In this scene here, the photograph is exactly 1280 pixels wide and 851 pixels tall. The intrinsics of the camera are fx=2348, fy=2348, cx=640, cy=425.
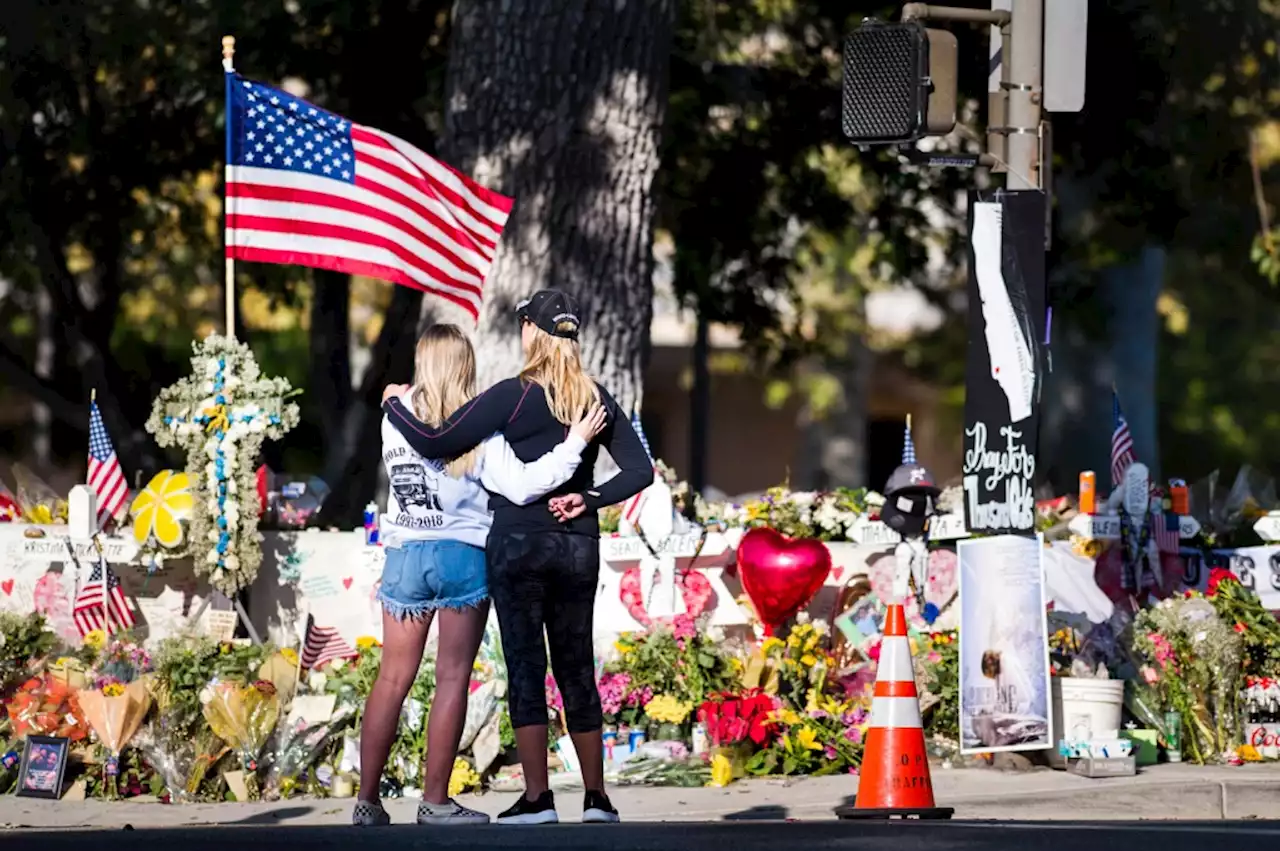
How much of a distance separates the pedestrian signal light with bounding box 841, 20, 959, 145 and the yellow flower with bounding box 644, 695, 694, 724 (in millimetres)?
2739

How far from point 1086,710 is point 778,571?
162 centimetres

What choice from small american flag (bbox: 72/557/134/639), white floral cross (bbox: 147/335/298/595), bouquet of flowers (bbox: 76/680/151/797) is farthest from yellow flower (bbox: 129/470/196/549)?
bouquet of flowers (bbox: 76/680/151/797)

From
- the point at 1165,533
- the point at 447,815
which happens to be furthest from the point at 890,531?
the point at 447,815

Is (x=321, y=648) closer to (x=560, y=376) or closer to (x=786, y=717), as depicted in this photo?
(x=786, y=717)

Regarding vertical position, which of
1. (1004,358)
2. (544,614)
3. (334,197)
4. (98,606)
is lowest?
(544,614)

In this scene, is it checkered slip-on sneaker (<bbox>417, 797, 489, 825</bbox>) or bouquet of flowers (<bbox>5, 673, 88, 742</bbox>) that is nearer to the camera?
checkered slip-on sneaker (<bbox>417, 797, 489, 825</bbox>)

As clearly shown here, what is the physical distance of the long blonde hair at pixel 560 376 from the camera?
822 centimetres

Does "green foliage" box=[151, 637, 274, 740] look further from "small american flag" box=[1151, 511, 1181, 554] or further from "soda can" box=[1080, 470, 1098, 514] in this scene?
"small american flag" box=[1151, 511, 1181, 554]

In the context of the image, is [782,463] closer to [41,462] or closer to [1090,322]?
[41,462]

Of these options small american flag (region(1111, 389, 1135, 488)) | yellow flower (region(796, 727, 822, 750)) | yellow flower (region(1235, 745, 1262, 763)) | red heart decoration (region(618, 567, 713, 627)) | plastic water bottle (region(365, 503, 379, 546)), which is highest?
small american flag (region(1111, 389, 1135, 488))

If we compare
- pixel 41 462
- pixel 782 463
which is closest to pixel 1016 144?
pixel 41 462

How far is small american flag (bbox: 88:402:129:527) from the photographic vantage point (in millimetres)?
11812

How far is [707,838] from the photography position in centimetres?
737

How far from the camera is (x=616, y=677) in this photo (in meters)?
11.2
